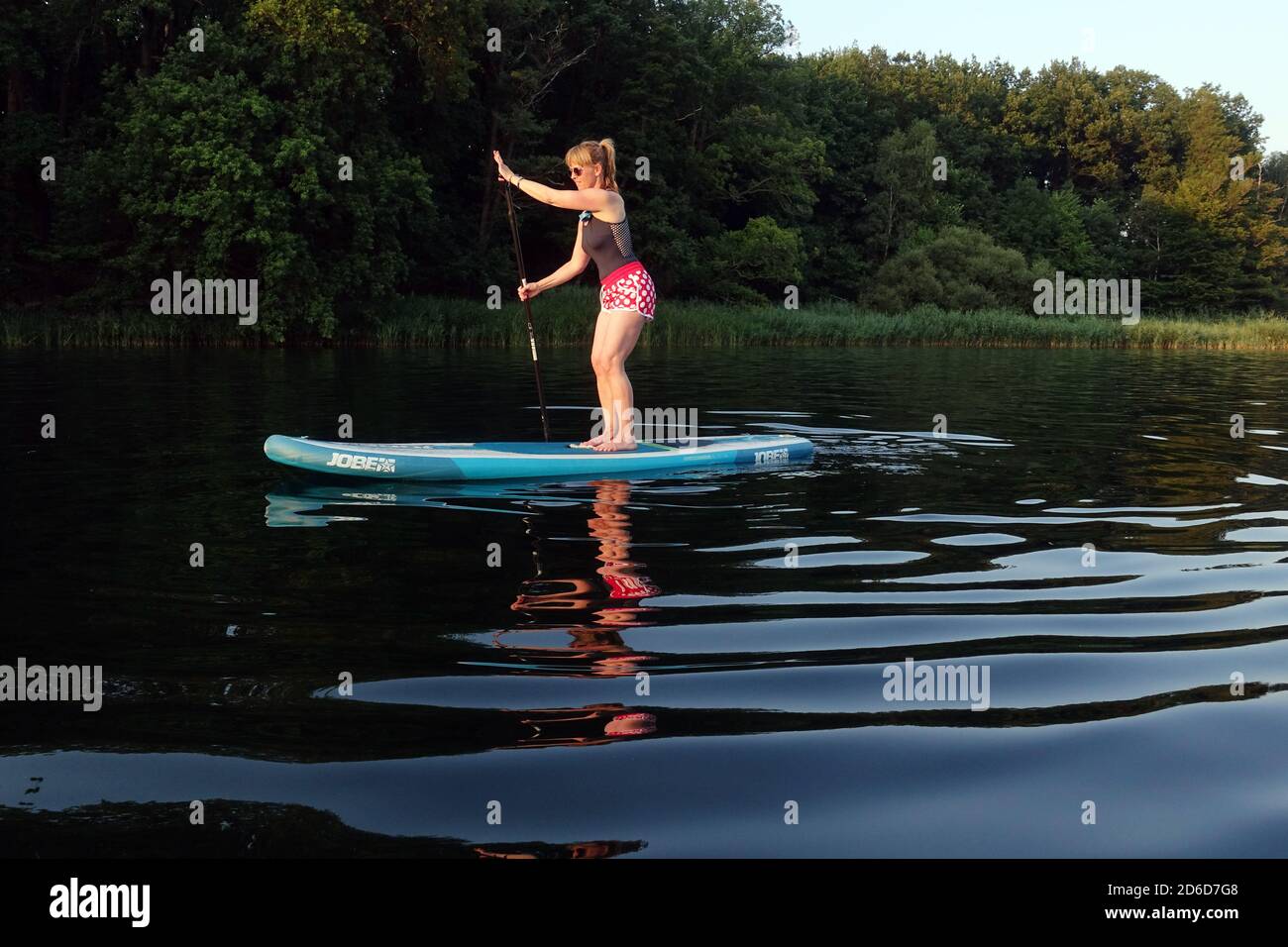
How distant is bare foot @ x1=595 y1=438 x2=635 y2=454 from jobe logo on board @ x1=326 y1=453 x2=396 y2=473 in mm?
1624

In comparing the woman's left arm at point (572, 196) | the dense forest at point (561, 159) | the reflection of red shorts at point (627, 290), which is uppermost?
the dense forest at point (561, 159)

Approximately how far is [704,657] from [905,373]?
64.0 ft

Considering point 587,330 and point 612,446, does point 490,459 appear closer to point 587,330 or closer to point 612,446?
point 612,446

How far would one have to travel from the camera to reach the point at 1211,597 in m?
5.60

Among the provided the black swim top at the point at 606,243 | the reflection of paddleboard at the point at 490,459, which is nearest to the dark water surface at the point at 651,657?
the reflection of paddleboard at the point at 490,459

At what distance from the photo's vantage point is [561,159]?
42.6 m

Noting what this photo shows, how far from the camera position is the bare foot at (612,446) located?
31.4 feet

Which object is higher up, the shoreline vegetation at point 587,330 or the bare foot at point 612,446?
the shoreline vegetation at point 587,330

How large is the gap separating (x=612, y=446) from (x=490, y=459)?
1066 millimetres

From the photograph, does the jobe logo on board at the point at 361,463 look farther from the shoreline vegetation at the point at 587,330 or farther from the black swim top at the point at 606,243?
the shoreline vegetation at the point at 587,330

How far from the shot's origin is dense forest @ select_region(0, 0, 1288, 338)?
31.7 metres

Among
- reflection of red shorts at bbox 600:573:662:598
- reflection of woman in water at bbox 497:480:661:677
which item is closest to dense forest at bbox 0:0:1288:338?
reflection of woman in water at bbox 497:480:661:677

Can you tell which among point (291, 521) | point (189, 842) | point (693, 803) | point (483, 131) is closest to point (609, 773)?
point (693, 803)

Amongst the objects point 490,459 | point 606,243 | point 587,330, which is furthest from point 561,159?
point 490,459
